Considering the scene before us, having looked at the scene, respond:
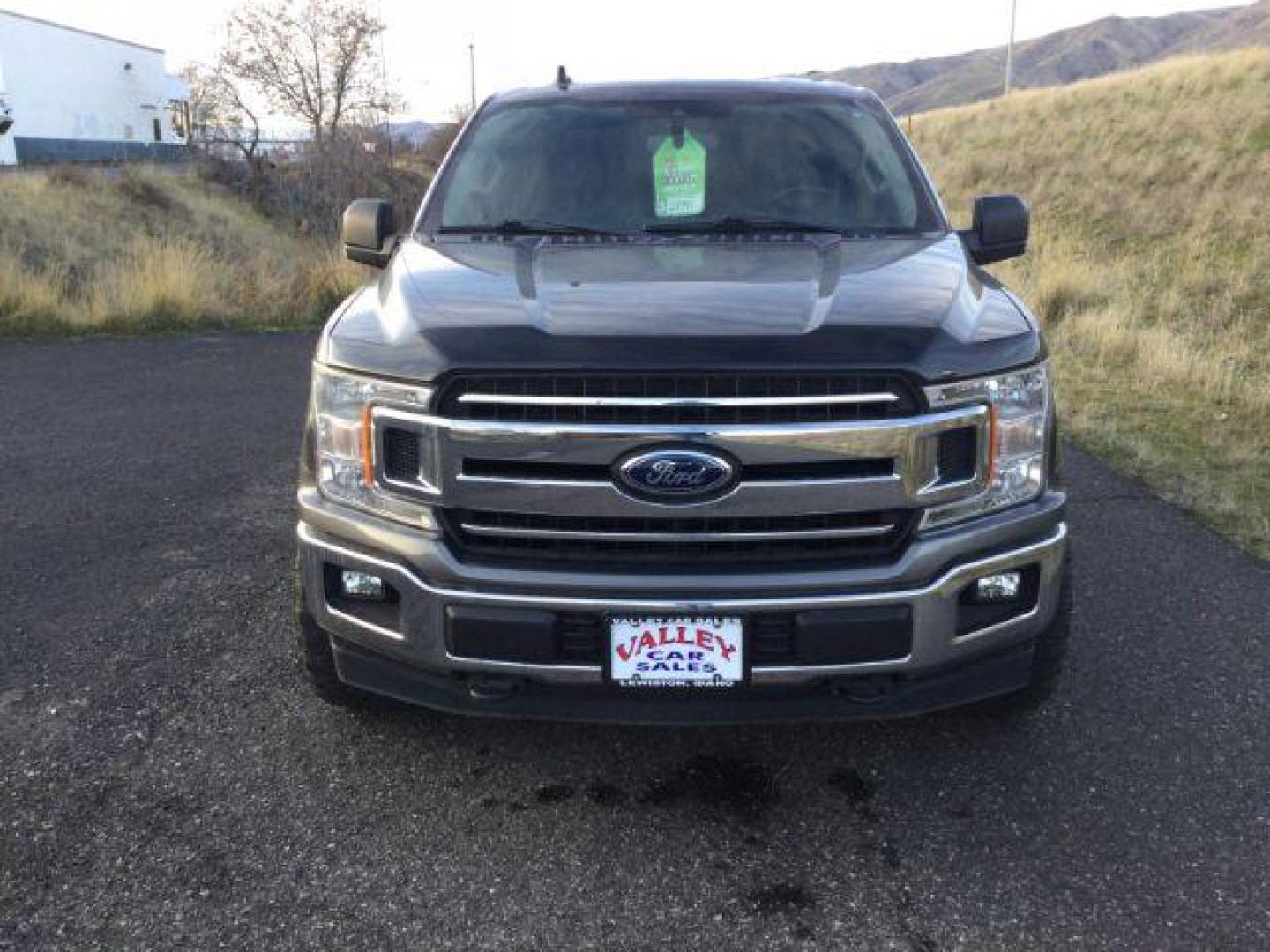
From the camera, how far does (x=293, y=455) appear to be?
5992 millimetres

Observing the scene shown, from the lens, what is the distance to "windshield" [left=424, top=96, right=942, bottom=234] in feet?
11.3

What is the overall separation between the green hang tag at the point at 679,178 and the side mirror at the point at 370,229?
3.11ft

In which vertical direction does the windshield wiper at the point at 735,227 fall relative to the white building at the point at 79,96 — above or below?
below

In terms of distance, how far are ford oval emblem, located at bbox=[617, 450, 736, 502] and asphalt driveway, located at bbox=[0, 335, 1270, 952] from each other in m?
0.85

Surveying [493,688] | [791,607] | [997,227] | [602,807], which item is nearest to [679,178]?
[997,227]

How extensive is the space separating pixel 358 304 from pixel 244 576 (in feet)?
5.66

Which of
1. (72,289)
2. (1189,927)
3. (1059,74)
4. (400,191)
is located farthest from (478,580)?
(1059,74)

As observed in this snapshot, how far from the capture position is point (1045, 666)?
2.74 meters

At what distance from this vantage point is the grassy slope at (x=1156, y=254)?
610 cm

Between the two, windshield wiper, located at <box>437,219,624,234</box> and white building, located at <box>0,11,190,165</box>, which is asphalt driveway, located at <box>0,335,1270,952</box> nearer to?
windshield wiper, located at <box>437,219,624,234</box>

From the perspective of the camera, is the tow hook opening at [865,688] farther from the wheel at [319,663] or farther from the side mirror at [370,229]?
the side mirror at [370,229]

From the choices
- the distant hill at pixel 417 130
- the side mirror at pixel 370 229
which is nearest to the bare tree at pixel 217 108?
the distant hill at pixel 417 130

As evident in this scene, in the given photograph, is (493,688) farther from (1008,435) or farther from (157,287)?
(157,287)

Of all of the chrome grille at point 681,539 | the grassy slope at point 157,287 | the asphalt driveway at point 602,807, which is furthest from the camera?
the grassy slope at point 157,287
